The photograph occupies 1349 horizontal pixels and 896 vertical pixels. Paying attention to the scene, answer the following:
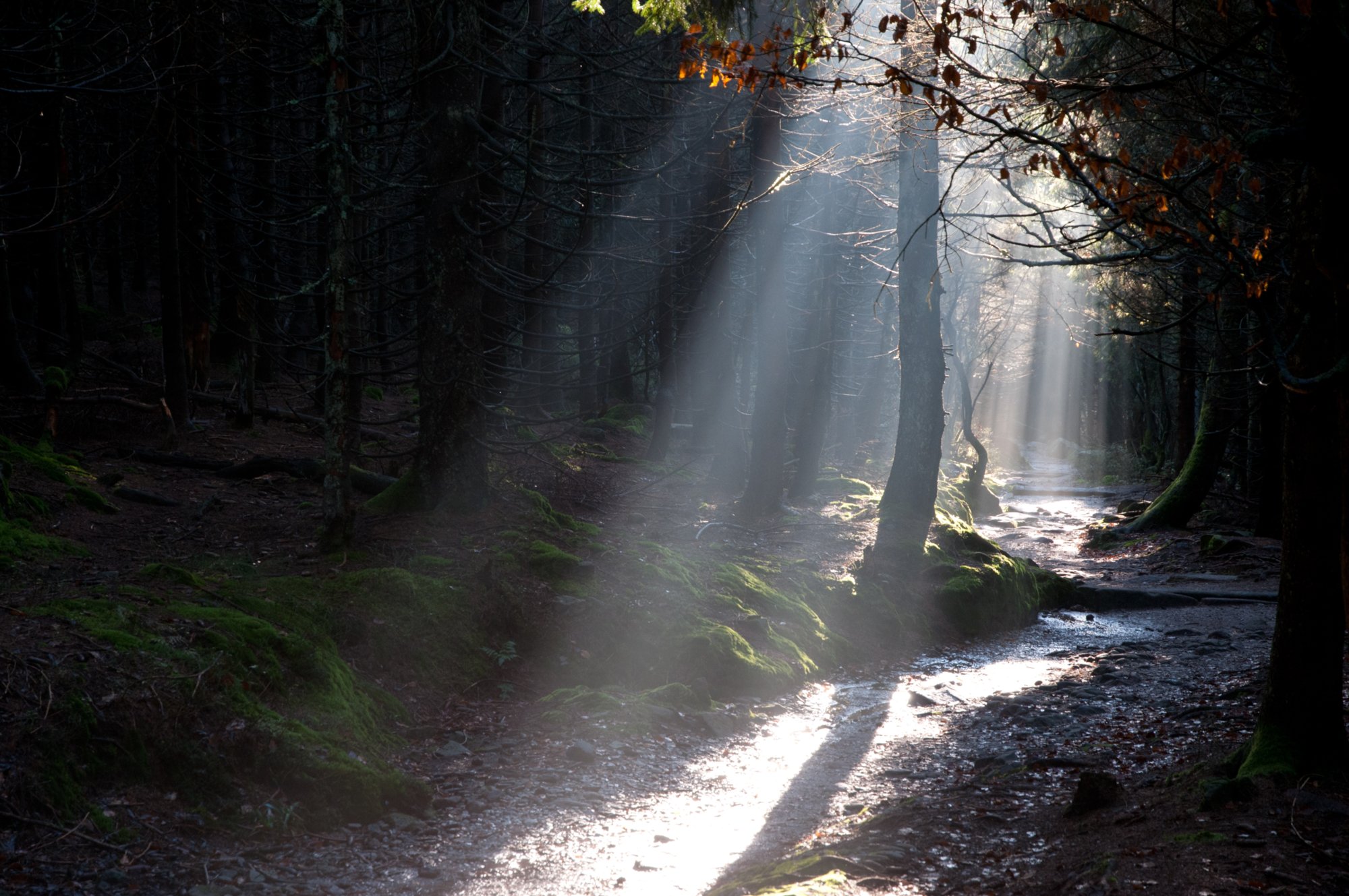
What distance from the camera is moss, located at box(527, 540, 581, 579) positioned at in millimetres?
9086

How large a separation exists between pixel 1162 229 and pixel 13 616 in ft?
23.6

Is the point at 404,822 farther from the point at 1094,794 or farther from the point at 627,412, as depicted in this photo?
the point at 627,412

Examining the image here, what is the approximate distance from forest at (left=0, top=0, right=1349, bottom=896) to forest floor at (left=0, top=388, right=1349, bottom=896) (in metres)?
0.04

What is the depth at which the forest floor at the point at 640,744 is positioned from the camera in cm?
421

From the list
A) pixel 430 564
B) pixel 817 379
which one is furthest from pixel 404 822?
pixel 817 379

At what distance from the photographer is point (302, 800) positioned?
5.12 meters

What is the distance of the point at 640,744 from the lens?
22.5 ft

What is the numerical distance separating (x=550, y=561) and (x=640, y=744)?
2.83 m

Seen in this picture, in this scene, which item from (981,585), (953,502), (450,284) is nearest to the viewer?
(450,284)


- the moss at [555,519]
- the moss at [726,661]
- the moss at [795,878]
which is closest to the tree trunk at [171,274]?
the moss at [555,519]

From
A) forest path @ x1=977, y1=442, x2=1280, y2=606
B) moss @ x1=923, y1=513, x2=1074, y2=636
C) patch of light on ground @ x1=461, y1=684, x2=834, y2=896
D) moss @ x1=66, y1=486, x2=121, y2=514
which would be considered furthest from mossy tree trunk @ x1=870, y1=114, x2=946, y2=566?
moss @ x1=66, y1=486, x2=121, y2=514

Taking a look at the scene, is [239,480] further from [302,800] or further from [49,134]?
[302,800]

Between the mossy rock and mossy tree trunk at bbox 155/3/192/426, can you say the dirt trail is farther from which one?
the mossy rock

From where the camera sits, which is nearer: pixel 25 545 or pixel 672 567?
pixel 25 545
